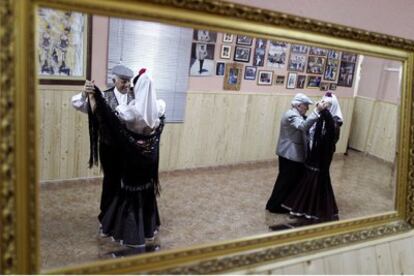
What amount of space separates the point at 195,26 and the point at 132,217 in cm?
52

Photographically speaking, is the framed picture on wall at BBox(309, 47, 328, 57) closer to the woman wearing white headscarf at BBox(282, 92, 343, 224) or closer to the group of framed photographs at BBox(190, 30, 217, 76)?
the woman wearing white headscarf at BBox(282, 92, 343, 224)

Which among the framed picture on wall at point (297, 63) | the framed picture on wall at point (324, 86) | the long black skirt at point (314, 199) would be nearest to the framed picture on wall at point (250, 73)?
the framed picture on wall at point (297, 63)

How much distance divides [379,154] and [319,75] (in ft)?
1.21

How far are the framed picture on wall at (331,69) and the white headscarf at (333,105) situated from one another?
0.05m

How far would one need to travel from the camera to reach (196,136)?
1031mm

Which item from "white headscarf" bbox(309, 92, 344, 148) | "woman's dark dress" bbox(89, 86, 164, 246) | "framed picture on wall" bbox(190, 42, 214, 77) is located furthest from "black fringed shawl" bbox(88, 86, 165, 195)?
"white headscarf" bbox(309, 92, 344, 148)

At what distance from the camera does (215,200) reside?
1.10 m

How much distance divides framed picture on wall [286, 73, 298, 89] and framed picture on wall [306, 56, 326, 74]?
42 mm

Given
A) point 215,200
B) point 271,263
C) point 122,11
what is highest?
point 122,11

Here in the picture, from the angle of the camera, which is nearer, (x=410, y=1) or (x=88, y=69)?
(x=88, y=69)

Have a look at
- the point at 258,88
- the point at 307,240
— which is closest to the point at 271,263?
the point at 307,240

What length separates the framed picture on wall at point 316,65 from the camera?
1080mm

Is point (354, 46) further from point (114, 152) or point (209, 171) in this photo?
point (114, 152)

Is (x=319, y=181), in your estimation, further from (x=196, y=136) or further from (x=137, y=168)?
(x=137, y=168)
